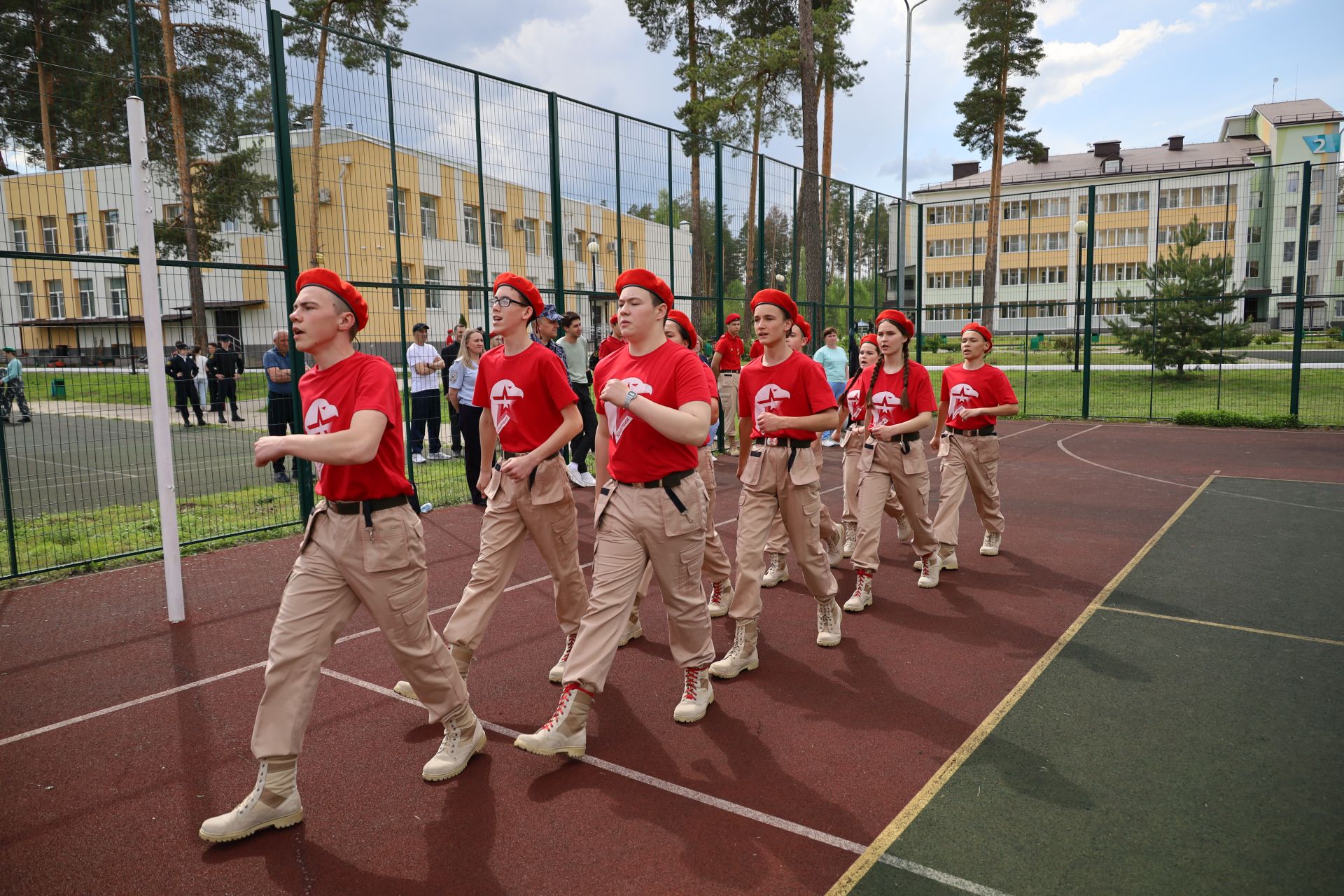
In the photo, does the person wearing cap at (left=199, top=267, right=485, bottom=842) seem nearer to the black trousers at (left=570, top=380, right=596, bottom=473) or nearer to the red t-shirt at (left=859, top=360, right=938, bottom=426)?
the red t-shirt at (left=859, top=360, right=938, bottom=426)

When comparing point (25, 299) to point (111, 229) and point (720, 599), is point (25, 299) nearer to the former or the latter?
point (111, 229)

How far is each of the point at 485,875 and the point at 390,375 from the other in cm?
205

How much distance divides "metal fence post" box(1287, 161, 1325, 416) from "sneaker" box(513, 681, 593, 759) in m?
19.2

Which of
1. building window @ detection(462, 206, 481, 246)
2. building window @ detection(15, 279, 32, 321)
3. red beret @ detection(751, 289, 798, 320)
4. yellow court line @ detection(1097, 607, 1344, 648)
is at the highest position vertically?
building window @ detection(462, 206, 481, 246)

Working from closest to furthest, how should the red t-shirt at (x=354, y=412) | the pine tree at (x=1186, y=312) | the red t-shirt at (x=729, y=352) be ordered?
the red t-shirt at (x=354, y=412), the red t-shirt at (x=729, y=352), the pine tree at (x=1186, y=312)

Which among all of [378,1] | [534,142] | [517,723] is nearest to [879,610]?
[517,723]

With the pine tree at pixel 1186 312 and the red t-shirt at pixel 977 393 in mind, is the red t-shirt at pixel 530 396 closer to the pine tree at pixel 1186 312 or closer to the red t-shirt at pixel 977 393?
the red t-shirt at pixel 977 393

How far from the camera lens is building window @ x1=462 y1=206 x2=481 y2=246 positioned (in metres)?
10.5

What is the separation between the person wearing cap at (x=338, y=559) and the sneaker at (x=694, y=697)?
125cm

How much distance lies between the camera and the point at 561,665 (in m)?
5.16

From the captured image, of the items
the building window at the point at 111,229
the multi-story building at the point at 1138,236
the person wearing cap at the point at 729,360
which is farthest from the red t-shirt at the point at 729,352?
the multi-story building at the point at 1138,236

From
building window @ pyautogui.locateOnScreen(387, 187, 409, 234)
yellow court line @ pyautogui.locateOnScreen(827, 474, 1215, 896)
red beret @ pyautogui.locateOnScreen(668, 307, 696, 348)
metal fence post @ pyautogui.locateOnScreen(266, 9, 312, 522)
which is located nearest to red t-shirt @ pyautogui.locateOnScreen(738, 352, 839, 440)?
red beret @ pyautogui.locateOnScreen(668, 307, 696, 348)

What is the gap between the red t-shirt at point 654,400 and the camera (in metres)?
4.06

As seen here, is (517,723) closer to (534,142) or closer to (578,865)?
(578,865)
